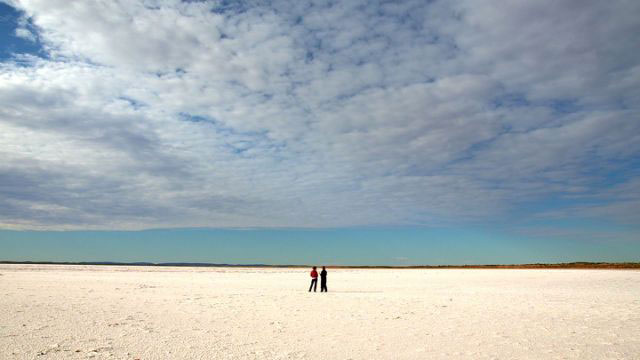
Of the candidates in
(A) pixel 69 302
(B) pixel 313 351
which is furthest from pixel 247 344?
(A) pixel 69 302

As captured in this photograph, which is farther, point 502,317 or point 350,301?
point 350,301

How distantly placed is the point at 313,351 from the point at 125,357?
14.7ft

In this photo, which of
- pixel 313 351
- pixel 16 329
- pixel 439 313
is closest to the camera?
pixel 313 351

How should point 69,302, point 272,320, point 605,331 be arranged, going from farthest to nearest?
point 69,302 < point 272,320 < point 605,331

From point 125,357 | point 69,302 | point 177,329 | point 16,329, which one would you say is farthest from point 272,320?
point 69,302

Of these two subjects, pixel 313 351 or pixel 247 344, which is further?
pixel 247 344

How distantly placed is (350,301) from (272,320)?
25.9ft

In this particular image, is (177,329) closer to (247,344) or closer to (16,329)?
(247,344)

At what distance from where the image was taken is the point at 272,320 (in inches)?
627

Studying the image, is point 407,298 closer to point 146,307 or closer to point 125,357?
point 146,307

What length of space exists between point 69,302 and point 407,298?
17048 millimetres

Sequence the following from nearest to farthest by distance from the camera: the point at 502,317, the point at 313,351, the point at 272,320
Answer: the point at 313,351 < the point at 272,320 < the point at 502,317

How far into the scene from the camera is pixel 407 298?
24.4 metres

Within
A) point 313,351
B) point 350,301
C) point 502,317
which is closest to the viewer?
point 313,351
